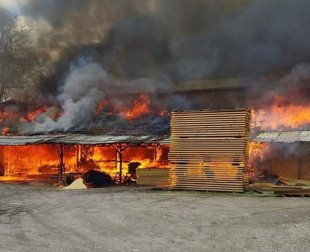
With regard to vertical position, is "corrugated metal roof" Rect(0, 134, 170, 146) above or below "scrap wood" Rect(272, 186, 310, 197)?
above

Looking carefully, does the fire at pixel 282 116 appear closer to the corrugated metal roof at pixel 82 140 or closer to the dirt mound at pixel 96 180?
the corrugated metal roof at pixel 82 140

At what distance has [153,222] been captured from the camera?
11.1 metres

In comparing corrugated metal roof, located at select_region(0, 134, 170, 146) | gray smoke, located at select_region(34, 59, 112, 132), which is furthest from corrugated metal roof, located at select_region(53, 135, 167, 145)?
gray smoke, located at select_region(34, 59, 112, 132)

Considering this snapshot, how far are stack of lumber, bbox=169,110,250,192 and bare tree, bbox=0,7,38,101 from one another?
22841 mm

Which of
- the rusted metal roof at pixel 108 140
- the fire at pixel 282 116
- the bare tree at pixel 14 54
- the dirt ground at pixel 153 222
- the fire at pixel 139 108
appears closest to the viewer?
the dirt ground at pixel 153 222

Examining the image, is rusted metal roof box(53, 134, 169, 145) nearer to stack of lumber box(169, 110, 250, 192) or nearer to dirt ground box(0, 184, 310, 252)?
stack of lumber box(169, 110, 250, 192)

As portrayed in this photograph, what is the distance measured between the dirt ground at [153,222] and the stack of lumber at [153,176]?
3.01m

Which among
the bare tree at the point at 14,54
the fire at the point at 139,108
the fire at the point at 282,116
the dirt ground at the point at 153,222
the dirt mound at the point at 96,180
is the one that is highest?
the bare tree at the point at 14,54

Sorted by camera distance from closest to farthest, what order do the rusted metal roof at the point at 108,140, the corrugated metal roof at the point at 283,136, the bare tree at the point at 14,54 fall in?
the corrugated metal roof at the point at 283,136, the rusted metal roof at the point at 108,140, the bare tree at the point at 14,54

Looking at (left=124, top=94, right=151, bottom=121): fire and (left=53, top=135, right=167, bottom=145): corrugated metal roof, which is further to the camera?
(left=124, top=94, right=151, bottom=121): fire

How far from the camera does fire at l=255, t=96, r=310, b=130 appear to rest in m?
22.1

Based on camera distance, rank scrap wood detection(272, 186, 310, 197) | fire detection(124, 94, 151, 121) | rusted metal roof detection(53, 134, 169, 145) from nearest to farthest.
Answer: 1. scrap wood detection(272, 186, 310, 197)
2. rusted metal roof detection(53, 134, 169, 145)
3. fire detection(124, 94, 151, 121)

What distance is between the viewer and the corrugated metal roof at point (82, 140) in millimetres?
20500

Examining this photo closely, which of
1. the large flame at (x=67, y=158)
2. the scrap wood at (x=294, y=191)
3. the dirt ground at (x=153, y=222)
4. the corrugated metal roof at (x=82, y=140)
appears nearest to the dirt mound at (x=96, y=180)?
the corrugated metal roof at (x=82, y=140)
